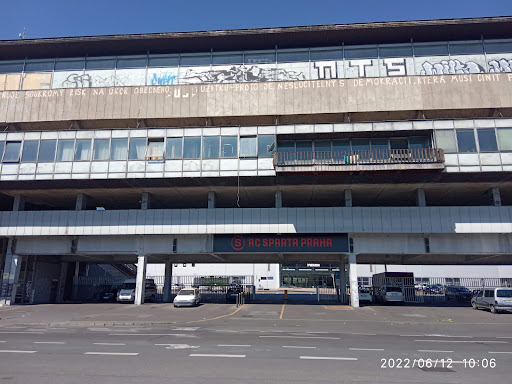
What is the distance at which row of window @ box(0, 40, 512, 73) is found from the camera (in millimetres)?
32406

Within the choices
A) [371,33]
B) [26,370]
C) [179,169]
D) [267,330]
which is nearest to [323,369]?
[26,370]

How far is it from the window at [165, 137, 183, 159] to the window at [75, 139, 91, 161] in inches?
261

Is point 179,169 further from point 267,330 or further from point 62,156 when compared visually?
point 267,330

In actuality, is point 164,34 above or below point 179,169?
above

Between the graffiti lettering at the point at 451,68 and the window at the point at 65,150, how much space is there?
3193 cm

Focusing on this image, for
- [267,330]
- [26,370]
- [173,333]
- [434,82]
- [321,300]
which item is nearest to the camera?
[26,370]

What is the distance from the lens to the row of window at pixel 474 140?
2619 centimetres

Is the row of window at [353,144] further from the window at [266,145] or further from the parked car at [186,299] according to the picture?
the parked car at [186,299]

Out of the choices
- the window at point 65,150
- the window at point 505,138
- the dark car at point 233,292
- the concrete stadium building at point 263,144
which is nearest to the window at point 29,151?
the concrete stadium building at point 263,144

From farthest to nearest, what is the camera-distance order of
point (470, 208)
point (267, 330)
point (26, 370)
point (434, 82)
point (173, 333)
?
1. point (434, 82)
2. point (470, 208)
3. point (267, 330)
4. point (173, 333)
5. point (26, 370)

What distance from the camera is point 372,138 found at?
28125 millimetres

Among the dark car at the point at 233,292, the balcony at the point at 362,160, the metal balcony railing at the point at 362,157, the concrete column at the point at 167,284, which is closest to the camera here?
the balcony at the point at 362,160

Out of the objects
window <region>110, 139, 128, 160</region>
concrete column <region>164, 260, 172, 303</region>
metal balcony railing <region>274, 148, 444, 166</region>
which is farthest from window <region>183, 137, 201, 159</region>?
concrete column <region>164, 260, 172, 303</region>

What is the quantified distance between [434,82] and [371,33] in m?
7.74
